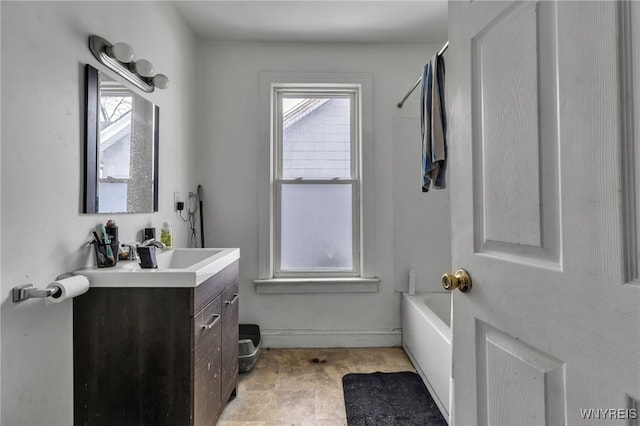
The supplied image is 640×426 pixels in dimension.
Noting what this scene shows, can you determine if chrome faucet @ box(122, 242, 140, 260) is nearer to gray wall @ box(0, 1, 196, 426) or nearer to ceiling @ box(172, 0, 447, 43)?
gray wall @ box(0, 1, 196, 426)

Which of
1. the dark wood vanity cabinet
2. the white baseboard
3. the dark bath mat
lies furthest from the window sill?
the dark wood vanity cabinet

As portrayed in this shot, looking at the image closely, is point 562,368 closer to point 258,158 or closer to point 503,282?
point 503,282

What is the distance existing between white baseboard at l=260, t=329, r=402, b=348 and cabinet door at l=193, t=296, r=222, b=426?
35.4 inches

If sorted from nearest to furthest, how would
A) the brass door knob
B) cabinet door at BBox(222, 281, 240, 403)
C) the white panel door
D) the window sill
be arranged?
1. the white panel door
2. the brass door knob
3. cabinet door at BBox(222, 281, 240, 403)
4. the window sill

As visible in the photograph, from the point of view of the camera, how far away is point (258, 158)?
2318 mm

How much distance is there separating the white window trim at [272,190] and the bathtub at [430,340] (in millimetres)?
345

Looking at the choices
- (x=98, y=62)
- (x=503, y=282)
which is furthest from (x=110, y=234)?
(x=503, y=282)

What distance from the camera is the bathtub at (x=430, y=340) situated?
1549 millimetres

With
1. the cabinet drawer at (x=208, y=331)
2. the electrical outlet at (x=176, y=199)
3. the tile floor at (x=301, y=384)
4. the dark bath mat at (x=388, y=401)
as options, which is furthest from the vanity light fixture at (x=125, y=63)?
the dark bath mat at (x=388, y=401)

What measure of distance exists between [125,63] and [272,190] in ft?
4.08

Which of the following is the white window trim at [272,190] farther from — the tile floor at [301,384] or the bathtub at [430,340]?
the tile floor at [301,384]

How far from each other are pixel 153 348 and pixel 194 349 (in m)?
0.14

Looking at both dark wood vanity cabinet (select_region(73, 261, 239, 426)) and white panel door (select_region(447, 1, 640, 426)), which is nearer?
white panel door (select_region(447, 1, 640, 426))

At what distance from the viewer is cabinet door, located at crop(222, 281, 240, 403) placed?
1438 millimetres
